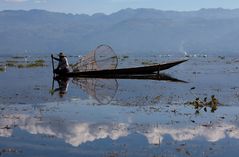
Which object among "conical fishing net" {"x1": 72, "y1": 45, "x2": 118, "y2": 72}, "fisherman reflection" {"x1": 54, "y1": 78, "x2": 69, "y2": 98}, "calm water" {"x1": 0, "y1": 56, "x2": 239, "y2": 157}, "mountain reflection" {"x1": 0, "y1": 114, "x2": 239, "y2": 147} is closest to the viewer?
"calm water" {"x1": 0, "y1": 56, "x2": 239, "y2": 157}

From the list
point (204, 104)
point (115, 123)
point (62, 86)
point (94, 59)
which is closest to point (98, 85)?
Result: point (62, 86)

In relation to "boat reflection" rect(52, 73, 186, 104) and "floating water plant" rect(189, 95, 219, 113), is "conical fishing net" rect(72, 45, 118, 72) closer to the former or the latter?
"boat reflection" rect(52, 73, 186, 104)

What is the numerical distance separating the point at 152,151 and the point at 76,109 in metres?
9.31

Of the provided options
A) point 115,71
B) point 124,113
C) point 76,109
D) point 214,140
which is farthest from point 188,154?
point 115,71

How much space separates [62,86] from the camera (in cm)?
3438

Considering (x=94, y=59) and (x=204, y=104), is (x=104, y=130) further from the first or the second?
(x=94, y=59)

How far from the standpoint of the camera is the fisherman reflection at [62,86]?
30.7 meters

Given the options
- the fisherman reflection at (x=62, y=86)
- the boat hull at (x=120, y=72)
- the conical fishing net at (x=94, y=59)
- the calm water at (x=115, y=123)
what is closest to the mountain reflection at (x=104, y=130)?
the calm water at (x=115, y=123)

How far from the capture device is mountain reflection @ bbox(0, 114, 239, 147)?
16.6 m

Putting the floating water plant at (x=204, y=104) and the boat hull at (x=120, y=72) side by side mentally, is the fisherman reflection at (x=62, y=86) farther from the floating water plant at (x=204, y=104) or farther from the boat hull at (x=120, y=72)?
the floating water plant at (x=204, y=104)

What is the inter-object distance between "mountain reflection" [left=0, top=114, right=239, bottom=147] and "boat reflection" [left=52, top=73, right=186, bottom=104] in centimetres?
696

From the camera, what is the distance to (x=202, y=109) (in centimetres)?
2350

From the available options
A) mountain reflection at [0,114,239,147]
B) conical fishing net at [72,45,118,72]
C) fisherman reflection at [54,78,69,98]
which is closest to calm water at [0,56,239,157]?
mountain reflection at [0,114,239,147]

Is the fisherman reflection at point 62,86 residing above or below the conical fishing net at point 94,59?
below
